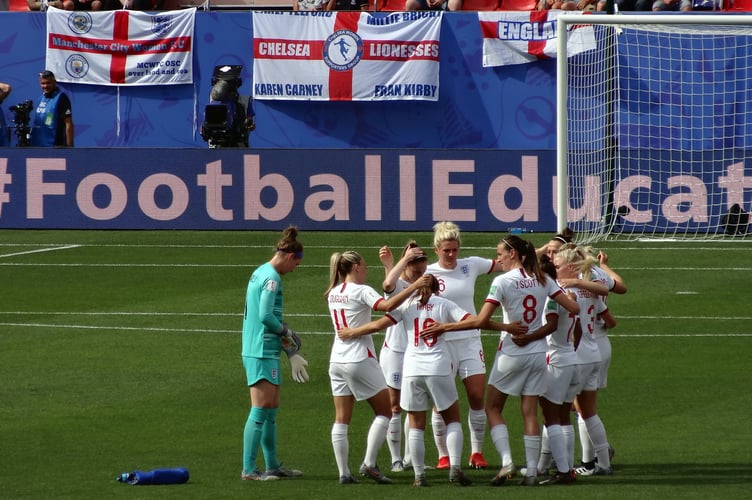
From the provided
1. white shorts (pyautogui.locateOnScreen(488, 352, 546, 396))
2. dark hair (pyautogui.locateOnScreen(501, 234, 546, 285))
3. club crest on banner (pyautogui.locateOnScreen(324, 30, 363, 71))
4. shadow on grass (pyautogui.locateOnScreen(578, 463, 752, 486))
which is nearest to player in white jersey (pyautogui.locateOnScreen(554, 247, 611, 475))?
shadow on grass (pyautogui.locateOnScreen(578, 463, 752, 486))

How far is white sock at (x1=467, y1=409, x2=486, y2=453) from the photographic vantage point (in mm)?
11586

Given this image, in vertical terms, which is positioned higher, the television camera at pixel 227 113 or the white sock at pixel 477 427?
the television camera at pixel 227 113

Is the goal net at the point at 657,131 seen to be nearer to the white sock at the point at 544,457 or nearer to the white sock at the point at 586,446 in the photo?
the white sock at the point at 586,446

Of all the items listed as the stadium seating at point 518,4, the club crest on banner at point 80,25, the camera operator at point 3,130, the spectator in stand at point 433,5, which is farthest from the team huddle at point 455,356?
the club crest on banner at point 80,25

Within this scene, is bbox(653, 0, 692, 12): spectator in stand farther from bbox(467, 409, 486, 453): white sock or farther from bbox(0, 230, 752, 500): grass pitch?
bbox(467, 409, 486, 453): white sock

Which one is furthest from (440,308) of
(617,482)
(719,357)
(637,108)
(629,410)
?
(637,108)

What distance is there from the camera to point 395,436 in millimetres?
11750

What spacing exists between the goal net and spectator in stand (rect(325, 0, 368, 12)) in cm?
643

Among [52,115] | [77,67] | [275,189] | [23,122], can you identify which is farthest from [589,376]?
[77,67]

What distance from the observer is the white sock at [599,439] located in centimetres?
1120

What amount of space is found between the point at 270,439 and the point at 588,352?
2.76m

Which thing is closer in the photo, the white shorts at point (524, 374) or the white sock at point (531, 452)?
the white sock at point (531, 452)

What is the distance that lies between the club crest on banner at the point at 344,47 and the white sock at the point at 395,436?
73.2 feet

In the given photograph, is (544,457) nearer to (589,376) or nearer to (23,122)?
(589,376)
